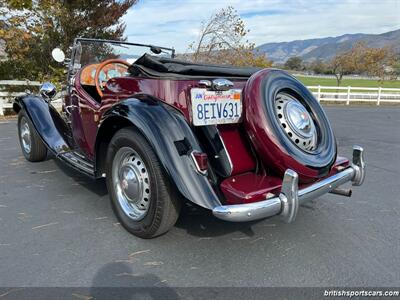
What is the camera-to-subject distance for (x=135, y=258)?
258cm

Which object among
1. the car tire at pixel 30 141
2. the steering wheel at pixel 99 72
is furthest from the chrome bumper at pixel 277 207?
the car tire at pixel 30 141

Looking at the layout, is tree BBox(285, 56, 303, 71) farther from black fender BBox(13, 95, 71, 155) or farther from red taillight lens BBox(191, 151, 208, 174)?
red taillight lens BBox(191, 151, 208, 174)

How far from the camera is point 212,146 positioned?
107 inches

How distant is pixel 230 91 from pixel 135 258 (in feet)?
4.65

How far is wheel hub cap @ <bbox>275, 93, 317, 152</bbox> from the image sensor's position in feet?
9.18

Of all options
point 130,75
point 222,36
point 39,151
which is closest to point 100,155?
point 130,75

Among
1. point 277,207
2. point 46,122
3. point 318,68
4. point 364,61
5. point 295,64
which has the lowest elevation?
point 277,207

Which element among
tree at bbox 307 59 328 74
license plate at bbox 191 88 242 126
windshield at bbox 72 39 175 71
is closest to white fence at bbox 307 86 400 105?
windshield at bbox 72 39 175 71

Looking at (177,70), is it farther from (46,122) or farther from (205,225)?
(46,122)

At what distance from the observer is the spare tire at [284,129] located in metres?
2.60

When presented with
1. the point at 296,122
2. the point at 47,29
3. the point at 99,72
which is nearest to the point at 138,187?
the point at 296,122

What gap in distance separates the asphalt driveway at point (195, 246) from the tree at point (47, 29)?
9413mm

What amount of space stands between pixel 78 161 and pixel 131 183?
1.21 m

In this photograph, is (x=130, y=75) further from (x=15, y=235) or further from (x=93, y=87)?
(x=15, y=235)
